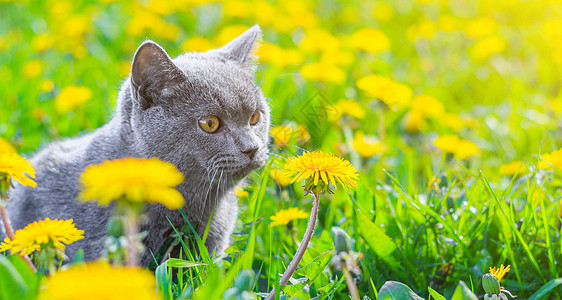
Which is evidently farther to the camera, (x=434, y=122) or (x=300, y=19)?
(x=300, y=19)

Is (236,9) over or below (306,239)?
over

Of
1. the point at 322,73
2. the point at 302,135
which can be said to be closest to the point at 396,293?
the point at 302,135

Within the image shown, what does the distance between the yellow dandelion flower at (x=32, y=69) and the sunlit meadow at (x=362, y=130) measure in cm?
1

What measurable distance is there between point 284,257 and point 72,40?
2972 mm

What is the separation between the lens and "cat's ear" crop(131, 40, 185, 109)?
176 cm

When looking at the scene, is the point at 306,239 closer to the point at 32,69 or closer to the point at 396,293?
the point at 396,293

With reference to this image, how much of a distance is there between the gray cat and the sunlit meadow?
15 cm

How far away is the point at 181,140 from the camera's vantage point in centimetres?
185

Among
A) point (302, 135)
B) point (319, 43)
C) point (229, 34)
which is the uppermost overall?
point (229, 34)

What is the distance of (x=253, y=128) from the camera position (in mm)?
2041

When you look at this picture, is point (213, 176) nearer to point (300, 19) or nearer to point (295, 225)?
point (295, 225)

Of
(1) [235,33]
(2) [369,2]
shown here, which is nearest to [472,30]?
(2) [369,2]

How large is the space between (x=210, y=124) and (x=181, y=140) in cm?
13

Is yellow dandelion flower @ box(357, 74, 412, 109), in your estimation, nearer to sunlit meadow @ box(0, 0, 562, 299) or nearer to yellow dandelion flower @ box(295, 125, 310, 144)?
sunlit meadow @ box(0, 0, 562, 299)
